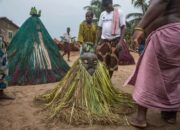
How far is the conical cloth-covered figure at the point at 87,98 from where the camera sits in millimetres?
4156

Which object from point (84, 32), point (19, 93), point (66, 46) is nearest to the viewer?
point (19, 93)

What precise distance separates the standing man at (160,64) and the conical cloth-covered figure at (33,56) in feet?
12.9

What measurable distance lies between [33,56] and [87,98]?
3.34 metres

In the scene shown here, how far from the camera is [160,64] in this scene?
3713mm

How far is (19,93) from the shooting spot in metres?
6.08

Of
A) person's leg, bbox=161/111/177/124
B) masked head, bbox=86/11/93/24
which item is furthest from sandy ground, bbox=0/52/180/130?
masked head, bbox=86/11/93/24

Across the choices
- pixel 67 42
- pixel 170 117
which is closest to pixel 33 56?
pixel 170 117

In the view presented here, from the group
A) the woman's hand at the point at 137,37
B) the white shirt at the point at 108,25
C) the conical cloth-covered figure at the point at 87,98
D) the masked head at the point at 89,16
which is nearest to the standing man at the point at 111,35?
the white shirt at the point at 108,25

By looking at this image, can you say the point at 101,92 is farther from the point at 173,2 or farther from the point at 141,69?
the point at 173,2

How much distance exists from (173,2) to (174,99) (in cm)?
105

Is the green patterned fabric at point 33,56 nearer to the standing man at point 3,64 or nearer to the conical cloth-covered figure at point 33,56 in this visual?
the conical cloth-covered figure at point 33,56

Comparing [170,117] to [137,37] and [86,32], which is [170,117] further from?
[86,32]

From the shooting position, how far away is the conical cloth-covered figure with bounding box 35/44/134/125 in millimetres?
4156

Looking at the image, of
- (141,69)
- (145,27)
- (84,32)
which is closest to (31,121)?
(141,69)
